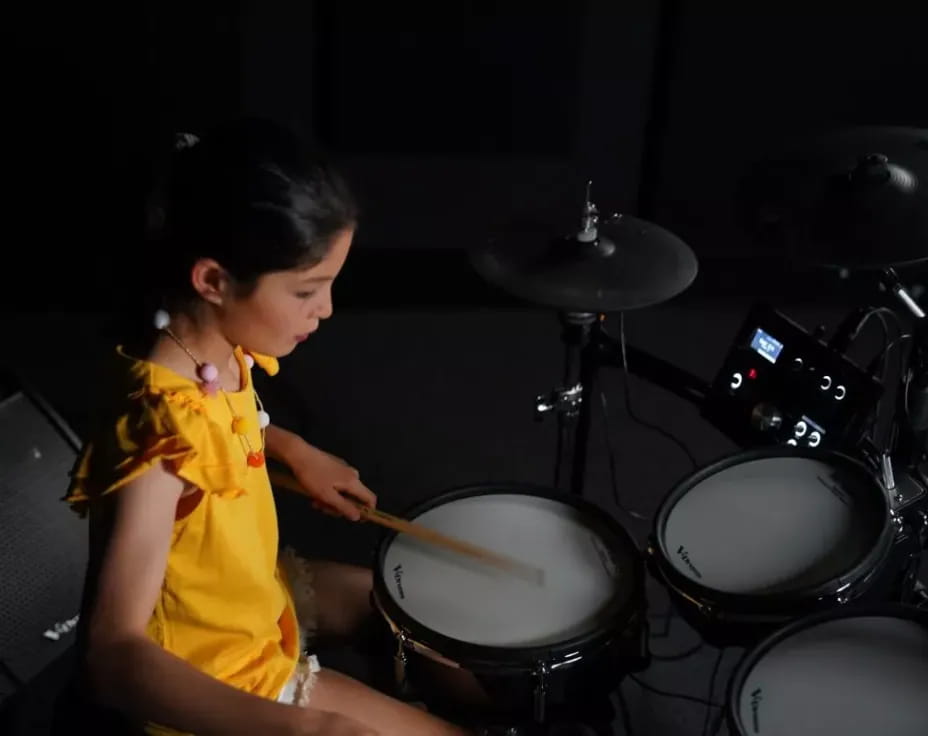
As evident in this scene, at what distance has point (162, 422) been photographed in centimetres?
102

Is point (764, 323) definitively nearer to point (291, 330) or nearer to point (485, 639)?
point (485, 639)

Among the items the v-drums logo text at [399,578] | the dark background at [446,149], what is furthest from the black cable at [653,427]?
the v-drums logo text at [399,578]

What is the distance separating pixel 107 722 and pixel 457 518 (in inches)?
18.4

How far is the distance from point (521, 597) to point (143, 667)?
46 centimetres

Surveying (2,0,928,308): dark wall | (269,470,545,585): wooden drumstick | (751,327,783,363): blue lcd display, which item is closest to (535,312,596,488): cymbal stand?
(751,327,783,363): blue lcd display

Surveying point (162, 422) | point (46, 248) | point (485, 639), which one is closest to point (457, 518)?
point (485, 639)

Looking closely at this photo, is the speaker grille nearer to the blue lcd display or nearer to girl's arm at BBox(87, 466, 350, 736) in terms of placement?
girl's arm at BBox(87, 466, 350, 736)

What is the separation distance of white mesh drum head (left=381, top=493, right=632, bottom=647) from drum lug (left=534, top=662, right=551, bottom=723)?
40mm

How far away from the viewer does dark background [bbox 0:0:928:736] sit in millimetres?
2455

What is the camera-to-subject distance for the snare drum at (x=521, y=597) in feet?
3.79

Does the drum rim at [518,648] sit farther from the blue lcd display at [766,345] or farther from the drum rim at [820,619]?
the blue lcd display at [766,345]

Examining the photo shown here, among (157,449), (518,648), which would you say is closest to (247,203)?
(157,449)

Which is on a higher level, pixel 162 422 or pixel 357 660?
pixel 162 422

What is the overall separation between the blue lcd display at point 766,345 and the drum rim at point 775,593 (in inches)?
7.6
